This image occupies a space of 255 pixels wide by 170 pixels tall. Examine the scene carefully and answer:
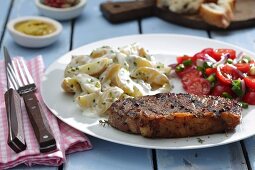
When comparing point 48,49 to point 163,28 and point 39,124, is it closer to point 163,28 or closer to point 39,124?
point 163,28

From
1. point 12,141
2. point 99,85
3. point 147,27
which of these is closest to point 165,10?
point 147,27

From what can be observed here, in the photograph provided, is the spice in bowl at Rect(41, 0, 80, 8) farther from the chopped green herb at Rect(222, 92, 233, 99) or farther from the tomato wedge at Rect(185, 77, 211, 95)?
the chopped green herb at Rect(222, 92, 233, 99)

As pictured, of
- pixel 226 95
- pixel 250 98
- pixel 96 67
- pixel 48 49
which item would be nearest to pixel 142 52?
pixel 96 67

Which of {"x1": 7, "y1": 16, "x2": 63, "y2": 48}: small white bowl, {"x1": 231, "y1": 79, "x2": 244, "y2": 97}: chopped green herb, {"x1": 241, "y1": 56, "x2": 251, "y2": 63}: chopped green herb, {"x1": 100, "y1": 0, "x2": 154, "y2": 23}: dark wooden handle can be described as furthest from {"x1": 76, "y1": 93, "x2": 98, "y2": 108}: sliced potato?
{"x1": 100, "y1": 0, "x2": 154, "y2": 23}: dark wooden handle

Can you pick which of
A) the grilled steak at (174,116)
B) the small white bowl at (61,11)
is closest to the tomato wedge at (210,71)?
the grilled steak at (174,116)

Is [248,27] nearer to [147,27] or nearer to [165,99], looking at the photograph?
[147,27]

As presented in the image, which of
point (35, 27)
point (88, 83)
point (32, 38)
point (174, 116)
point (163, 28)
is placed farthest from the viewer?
point (163, 28)
